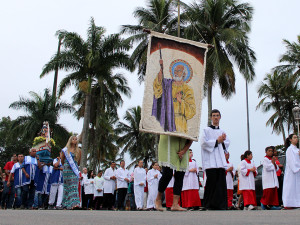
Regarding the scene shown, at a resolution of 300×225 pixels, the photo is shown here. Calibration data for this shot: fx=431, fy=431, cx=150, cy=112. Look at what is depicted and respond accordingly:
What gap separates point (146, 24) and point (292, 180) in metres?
23.5

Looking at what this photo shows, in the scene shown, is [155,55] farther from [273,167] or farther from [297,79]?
[297,79]

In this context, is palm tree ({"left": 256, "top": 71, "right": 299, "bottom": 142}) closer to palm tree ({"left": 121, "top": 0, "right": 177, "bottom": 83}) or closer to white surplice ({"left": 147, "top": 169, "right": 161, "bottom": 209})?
palm tree ({"left": 121, "top": 0, "right": 177, "bottom": 83})

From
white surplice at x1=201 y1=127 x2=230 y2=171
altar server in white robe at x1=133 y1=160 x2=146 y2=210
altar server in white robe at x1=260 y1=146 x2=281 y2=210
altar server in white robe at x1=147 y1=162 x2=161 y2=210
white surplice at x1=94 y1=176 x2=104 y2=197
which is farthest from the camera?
white surplice at x1=94 y1=176 x2=104 y2=197

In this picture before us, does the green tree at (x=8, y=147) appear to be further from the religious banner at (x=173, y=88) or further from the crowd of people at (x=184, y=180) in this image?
the religious banner at (x=173, y=88)

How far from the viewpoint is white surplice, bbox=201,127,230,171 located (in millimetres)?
7875

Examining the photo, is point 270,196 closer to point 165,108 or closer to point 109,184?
point 165,108

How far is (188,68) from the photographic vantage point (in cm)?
787

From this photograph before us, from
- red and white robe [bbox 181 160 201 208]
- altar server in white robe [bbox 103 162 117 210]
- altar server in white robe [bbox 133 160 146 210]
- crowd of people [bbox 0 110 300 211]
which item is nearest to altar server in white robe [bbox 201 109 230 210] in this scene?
crowd of people [bbox 0 110 300 211]

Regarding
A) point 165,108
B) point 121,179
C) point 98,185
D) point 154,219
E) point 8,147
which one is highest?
point 8,147

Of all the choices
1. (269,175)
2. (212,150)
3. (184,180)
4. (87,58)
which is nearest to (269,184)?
(269,175)

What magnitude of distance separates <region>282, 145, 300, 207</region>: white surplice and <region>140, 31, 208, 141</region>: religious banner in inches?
129

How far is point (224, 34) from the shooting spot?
93.6 feet

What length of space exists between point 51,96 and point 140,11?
9639mm

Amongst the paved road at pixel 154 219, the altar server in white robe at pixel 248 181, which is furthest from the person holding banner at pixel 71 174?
the paved road at pixel 154 219
